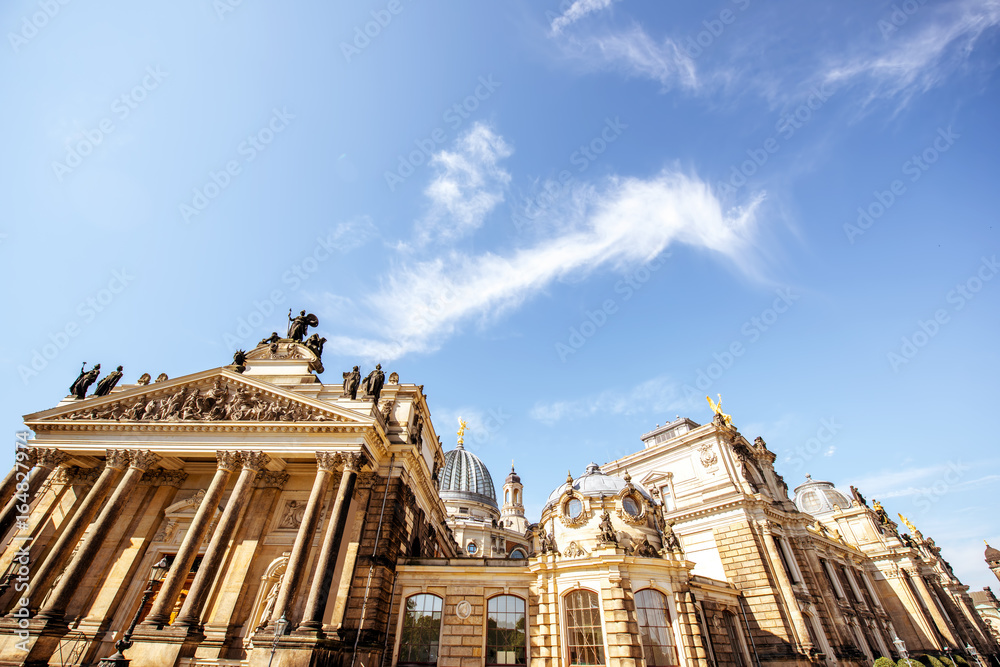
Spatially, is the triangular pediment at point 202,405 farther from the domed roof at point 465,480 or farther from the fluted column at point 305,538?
the domed roof at point 465,480

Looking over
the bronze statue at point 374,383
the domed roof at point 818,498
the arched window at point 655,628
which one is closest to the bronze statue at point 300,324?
the bronze statue at point 374,383

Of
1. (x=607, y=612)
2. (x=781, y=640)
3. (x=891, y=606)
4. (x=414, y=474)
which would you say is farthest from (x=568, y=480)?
(x=891, y=606)

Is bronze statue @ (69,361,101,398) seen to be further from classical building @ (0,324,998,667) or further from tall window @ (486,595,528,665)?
tall window @ (486,595,528,665)

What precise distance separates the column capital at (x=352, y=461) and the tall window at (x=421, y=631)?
7936 mm

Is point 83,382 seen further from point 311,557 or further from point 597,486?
point 597,486

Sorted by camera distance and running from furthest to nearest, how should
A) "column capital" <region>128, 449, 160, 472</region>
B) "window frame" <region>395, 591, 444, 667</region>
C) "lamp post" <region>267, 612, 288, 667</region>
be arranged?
"column capital" <region>128, 449, 160, 472</region>, "window frame" <region>395, 591, 444, 667</region>, "lamp post" <region>267, 612, 288, 667</region>

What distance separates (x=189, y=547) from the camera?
75.4ft

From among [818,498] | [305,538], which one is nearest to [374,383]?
[305,538]

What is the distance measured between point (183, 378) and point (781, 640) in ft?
136

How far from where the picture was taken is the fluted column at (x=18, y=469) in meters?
26.0

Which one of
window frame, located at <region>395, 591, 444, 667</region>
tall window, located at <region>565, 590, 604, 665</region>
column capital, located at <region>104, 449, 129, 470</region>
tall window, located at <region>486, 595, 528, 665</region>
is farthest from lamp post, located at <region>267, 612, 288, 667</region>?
column capital, located at <region>104, 449, 129, 470</region>

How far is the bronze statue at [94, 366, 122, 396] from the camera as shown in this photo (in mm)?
30891

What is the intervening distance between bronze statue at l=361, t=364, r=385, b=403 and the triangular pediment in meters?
2.63

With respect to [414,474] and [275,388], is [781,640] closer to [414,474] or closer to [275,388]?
[414,474]
